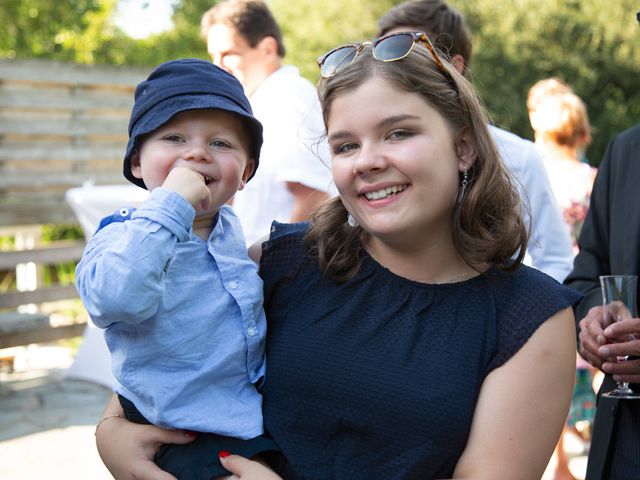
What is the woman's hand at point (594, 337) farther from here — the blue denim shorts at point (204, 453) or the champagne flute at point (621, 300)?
the blue denim shorts at point (204, 453)

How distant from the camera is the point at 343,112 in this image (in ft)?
6.59

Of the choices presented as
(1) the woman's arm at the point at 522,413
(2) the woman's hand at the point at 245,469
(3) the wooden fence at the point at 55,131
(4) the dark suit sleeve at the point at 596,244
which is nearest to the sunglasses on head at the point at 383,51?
(1) the woman's arm at the point at 522,413

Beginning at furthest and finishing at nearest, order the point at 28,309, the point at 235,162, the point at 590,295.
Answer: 1. the point at 28,309
2. the point at 590,295
3. the point at 235,162

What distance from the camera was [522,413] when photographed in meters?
1.81

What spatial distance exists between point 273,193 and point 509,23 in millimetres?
14610

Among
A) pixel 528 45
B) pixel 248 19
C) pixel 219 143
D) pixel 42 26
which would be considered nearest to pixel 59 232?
pixel 42 26

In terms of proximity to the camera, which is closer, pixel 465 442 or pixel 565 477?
pixel 465 442

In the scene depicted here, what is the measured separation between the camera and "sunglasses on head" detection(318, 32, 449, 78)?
80.1 inches

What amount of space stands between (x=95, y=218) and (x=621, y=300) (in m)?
5.43

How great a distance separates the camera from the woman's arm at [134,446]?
2025 mm

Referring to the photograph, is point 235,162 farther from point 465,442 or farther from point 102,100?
point 102,100

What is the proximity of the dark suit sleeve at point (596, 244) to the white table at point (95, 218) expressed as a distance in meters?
4.35

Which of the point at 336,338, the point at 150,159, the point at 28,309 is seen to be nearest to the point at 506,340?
the point at 336,338

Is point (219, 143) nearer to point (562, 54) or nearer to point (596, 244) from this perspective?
point (596, 244)
